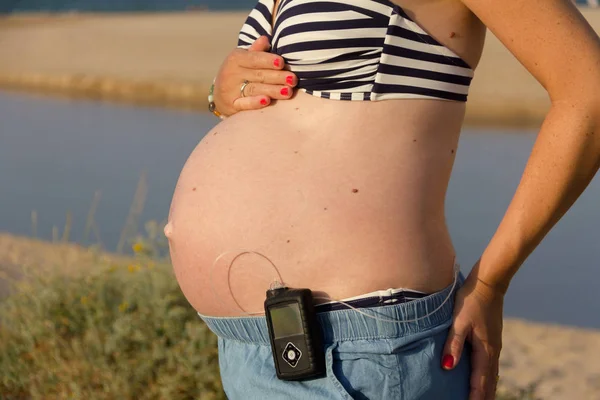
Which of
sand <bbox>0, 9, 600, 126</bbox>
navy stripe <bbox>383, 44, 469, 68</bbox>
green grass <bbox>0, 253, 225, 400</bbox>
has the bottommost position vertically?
sand <bbox>0, 9, 600, 126</bbox>

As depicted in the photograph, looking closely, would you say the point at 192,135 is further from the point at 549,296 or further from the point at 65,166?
the point at 549,296

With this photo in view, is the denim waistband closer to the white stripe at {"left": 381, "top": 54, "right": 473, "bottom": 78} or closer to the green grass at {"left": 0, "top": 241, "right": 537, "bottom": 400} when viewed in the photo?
the white stripe at {"left": 381, "top": 54, "right": 473, "bottom": 78}

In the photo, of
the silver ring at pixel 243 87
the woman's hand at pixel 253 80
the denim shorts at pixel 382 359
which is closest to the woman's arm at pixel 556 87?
the denim shorts at pixel 382 359

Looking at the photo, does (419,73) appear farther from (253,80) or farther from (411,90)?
(253,80)

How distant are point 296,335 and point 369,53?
42cm

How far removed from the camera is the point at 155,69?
1798 centimetres

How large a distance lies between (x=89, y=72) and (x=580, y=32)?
1726 cm

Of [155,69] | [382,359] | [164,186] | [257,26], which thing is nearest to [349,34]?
[257,26]

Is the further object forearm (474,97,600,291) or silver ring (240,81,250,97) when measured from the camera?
silver ring (240,81,250,97)

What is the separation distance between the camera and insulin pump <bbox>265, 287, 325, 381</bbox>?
1.13 metres

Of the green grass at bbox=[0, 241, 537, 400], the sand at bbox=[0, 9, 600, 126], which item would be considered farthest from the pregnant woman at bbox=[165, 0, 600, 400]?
the sand at bbox=[0, 9, 600, 126]

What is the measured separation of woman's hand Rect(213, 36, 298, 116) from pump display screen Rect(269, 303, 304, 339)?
34 centimetres

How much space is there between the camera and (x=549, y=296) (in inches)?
205

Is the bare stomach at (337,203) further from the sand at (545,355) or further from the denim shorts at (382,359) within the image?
the sand at (545,355)
